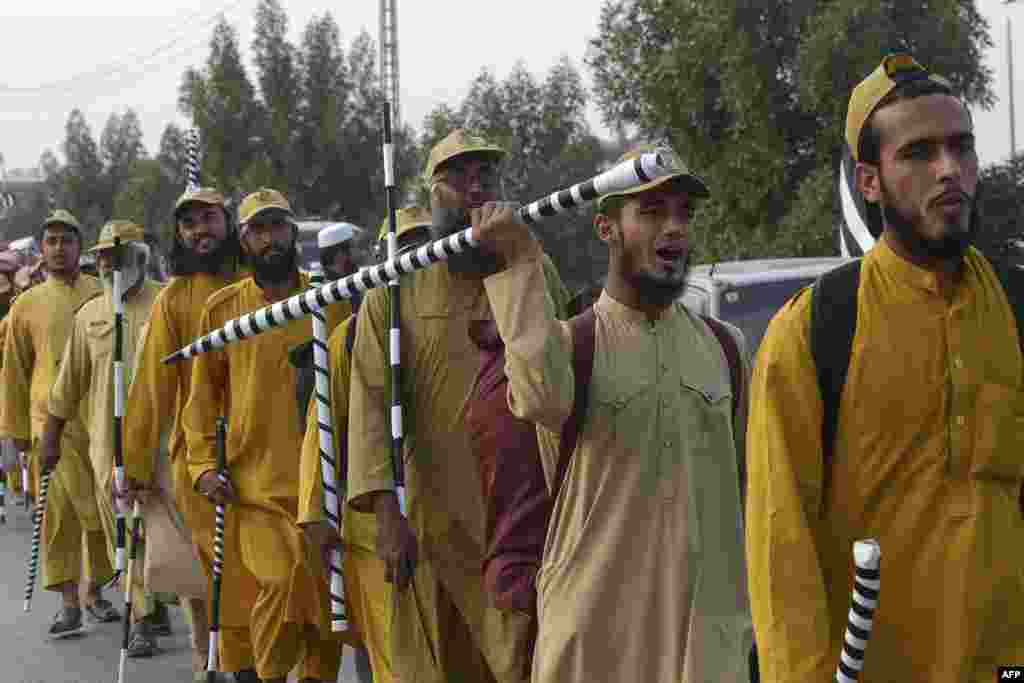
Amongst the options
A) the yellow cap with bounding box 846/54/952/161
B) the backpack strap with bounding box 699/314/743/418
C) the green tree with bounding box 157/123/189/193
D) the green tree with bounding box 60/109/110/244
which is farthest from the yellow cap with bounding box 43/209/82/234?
the green tree with bounding box 60/109/110/244

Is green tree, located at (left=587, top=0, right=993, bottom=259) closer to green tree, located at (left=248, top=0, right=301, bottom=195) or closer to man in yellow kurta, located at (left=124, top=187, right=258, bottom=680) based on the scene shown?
man in yellow kurta, located at (left=124, top=187, right=258, bottom=680)

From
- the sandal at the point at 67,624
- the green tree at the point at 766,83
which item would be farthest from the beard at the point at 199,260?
the green tree at the point at 766,83

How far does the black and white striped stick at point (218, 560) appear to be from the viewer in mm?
8070

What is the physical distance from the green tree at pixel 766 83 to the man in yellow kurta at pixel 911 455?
16678mm

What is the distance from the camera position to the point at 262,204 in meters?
8.42

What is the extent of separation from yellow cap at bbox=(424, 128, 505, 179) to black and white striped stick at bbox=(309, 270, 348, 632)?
68 centimetres

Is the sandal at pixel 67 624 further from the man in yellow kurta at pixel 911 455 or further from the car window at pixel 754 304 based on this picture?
the man in yellow kurta at pixel 911 455

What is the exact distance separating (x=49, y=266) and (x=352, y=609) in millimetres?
6417

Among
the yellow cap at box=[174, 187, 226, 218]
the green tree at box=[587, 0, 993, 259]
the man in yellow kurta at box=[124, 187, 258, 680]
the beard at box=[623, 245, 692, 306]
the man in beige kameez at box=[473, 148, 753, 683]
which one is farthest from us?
the green tree at box=[587, 0, 993, 259]

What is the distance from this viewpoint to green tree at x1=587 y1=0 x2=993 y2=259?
66.4 feet

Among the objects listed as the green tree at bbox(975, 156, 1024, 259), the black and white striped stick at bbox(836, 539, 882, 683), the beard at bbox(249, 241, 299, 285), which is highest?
the green tree at bbox(975, 156, 1024, 259)

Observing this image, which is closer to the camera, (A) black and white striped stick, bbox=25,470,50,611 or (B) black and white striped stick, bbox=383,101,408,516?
(B) black and white striped stick, bbox=383,101,408,516

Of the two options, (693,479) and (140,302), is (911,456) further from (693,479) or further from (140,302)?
(140,302)

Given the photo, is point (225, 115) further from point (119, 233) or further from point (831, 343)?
point (831, 343)
